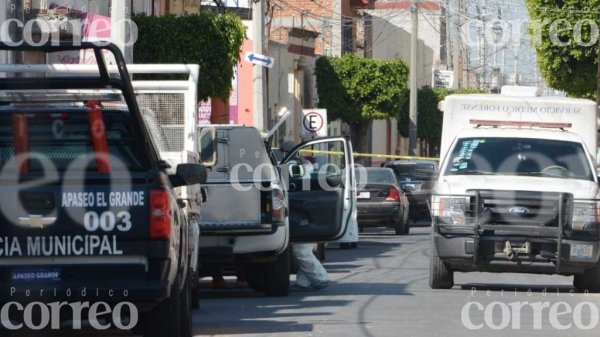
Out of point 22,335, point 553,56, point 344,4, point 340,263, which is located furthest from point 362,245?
point 344,4

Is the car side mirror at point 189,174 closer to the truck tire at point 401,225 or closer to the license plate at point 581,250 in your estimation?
the license plate at point 581,250

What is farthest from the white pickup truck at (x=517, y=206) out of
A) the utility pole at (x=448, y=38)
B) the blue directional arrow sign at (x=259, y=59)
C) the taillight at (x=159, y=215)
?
the utility pole at (x=448, y=38)

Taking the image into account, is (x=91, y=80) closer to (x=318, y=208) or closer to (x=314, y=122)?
(x=318, y=208)

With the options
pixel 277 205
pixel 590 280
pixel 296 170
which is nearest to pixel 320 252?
pixel 296 170

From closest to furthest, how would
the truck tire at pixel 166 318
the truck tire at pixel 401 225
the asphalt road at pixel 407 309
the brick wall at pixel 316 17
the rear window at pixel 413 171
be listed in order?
the truck tire at pixel 166 318
the asphalt road at pixel 407 309
the truck tire at pixel 401 225
the rear window at pixel 413 171
the brick wall at pixel 316 17

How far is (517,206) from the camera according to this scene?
1672 cm

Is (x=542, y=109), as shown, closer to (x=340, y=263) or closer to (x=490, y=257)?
(x=490, y=257)

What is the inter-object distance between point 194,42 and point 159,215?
62.5 ft

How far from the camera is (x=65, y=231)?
9359 millimetres

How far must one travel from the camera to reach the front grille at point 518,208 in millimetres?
16641

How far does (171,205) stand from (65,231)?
75cm

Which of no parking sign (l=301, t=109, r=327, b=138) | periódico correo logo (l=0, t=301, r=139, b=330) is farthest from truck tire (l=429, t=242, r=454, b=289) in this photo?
no parking sign (l=301, t=109, r=327, b=138)

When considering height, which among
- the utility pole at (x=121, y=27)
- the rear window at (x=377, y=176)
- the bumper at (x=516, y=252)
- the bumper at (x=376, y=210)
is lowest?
the bumper at (x=376, y=210)

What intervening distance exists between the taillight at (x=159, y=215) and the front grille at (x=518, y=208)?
25.7 feet
